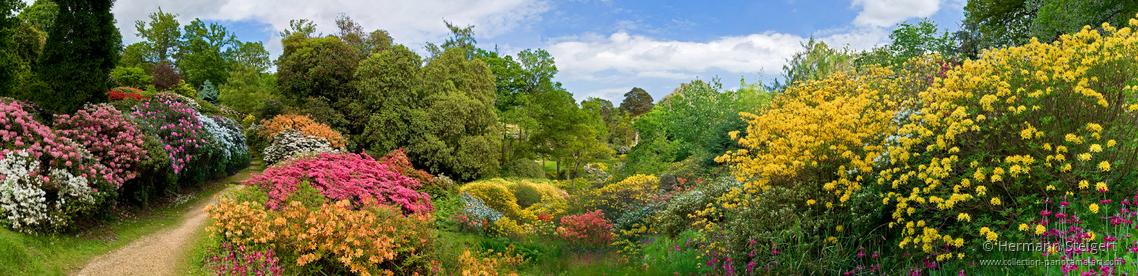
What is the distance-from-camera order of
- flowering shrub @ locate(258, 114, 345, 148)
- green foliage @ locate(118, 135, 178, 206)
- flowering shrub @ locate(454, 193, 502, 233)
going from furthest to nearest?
1. flowering shrub @ locate(258, 114, 345, 148)
2. flowering shrub @ locate(454, 193, 502, 233)
3. green foliage @ locate(118, 135, 178, 206)

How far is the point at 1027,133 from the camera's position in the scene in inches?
159

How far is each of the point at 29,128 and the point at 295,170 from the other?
10.3 ft

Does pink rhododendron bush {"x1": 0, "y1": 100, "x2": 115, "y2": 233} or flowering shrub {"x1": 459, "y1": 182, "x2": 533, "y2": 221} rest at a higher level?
pink rhododendron bush {"x1": 0, "y1": 100, "x2": 115, "y2": 233}

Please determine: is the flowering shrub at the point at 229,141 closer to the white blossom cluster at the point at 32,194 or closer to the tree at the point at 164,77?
the white blossom cluster at the point at 32,194

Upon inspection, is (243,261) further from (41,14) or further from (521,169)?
(41,14)

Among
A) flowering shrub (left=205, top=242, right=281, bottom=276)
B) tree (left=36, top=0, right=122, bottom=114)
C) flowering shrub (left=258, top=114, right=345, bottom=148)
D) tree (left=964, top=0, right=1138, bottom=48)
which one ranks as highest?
tree (left=964, top=0, right=1138, bottom=48)

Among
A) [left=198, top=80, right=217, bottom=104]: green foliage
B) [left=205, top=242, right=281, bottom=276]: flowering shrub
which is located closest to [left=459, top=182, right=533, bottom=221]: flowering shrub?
[left=205, top=242, right=281, bottom=276]: flowering shrub

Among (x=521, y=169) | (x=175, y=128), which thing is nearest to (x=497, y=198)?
(x=175, y=128)

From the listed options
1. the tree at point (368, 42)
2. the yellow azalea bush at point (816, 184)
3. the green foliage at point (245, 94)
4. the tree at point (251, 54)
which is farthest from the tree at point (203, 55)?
the yellow azalea bush at point (816, 184)

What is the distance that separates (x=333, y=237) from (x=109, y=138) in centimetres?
543

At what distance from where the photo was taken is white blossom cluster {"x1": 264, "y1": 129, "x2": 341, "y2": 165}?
13266 mm

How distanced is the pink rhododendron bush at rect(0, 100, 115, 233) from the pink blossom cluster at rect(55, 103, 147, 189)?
176mm

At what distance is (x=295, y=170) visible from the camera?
8.21m

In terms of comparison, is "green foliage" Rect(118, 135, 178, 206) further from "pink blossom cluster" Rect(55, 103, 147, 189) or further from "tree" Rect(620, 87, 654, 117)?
"tree" Rect(620, 87, 654, 117)
